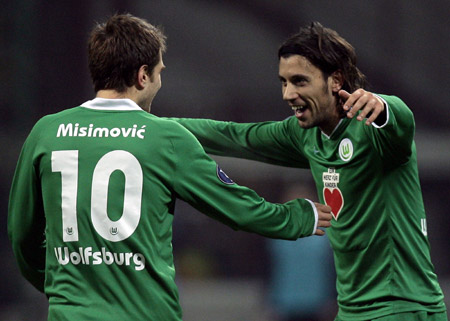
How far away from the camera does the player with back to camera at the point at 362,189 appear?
3754 mm

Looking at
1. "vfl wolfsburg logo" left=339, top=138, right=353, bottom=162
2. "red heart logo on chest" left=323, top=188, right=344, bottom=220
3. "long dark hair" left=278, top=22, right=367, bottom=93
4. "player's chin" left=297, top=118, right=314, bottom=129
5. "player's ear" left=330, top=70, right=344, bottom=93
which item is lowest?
"red heart logo on chest" left=323, top=188, right=344, bottom=220

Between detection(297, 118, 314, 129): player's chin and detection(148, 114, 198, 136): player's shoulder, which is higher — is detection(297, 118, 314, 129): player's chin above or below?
above

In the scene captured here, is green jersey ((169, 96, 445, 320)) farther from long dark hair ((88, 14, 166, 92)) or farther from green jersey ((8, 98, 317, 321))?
long dark hair ((88, 14, 166, 92))

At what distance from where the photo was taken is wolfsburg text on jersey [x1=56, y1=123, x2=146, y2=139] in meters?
3.06

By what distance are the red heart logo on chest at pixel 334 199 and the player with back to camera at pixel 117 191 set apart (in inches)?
27.8

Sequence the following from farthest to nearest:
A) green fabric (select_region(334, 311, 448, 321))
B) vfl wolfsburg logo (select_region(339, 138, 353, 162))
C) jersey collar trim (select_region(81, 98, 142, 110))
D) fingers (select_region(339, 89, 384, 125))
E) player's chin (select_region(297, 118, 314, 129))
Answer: player's chin (select_region(297, 118, 314, 129)) < vfl wolfsburg logo (select_region(339, 138, 353, 162)) < green fabric (select_region(334, 311, 448, 321)) < fingers (select_region(339, 89, 384, 125)) < jersey collar trim (select_region(81, 98, 142, 110))

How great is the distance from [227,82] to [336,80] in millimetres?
5472

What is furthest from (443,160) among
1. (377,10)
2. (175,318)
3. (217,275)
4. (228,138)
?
(175,318)

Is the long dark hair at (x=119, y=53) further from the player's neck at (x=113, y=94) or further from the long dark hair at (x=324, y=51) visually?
the long dark hair at (x=324, y=51)

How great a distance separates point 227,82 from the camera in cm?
A: 948

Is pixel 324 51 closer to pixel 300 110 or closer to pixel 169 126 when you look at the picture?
pixel 300 110

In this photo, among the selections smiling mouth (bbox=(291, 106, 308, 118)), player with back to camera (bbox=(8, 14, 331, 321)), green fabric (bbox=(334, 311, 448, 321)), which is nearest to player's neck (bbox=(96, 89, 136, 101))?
player with back to camera (bbox=(8, 14, 331, 321))

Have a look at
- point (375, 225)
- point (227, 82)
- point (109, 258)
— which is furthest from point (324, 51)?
point (227, 82)

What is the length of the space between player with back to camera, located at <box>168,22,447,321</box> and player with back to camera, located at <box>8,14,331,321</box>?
0.70 metres
